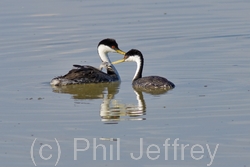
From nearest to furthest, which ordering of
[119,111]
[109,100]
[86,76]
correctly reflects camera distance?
1. [119,111]
2. [109,100]
3. [86,76]

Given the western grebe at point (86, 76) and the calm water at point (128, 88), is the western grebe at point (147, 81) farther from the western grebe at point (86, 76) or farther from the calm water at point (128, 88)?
the western grebe at point (86, 76)

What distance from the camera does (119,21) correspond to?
68.3 ft

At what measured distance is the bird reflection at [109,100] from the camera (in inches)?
463

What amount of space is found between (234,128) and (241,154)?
1210 millimetres

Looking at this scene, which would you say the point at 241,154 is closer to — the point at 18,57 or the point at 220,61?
the point at 220,61

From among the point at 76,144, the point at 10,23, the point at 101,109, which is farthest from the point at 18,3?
the point at 76,144

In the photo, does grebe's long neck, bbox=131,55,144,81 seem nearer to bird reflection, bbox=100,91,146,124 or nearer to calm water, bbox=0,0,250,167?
calm water, bbox=0,0,250,167

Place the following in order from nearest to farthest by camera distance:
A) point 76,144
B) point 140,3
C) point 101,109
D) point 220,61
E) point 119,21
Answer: point 76,144 < point 101,109 < point 220,61 < point 119,21 < point 140,3

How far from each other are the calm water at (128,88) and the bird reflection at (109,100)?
0.07 feet

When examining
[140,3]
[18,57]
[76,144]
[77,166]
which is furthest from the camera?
[140,3]

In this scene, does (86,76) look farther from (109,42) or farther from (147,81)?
(147,81)

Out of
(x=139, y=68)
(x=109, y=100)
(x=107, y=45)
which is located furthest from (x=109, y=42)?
(x=109, y=100)

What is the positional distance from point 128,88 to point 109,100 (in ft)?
4.14

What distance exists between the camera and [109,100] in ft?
43.8
